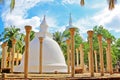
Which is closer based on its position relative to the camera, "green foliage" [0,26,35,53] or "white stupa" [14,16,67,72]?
"white stupa" [14,16,67,72]

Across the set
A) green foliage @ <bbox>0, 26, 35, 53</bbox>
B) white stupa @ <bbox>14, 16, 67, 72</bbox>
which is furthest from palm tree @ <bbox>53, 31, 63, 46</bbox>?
white stupa @ <bbox>14, 16, 67, 72</bbox>

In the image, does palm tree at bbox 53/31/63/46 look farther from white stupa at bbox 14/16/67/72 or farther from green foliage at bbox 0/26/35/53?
white stupa at bbox 14/16/67/72

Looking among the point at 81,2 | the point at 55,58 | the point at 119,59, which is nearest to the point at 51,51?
the point at 55,58

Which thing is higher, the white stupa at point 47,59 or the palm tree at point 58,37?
the palm tree at point 58,37

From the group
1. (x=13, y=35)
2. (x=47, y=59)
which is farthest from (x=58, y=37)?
(x=47, y=59)

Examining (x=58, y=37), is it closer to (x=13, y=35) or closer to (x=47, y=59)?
(x=13, y=35)

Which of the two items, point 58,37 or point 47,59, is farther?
point 58,37

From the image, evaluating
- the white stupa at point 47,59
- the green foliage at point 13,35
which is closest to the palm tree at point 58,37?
the green foliage at point 13,35

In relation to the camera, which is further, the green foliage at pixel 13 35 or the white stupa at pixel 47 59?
the green foliage at pixel 13 35

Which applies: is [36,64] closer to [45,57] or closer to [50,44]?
[45,57]

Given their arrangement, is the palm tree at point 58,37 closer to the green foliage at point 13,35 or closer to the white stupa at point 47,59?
the green foliage at point 13,35

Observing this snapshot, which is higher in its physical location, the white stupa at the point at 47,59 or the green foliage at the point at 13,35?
the green foliage at the point at 13,35

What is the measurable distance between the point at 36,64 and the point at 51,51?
183 cm

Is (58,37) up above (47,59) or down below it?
above
